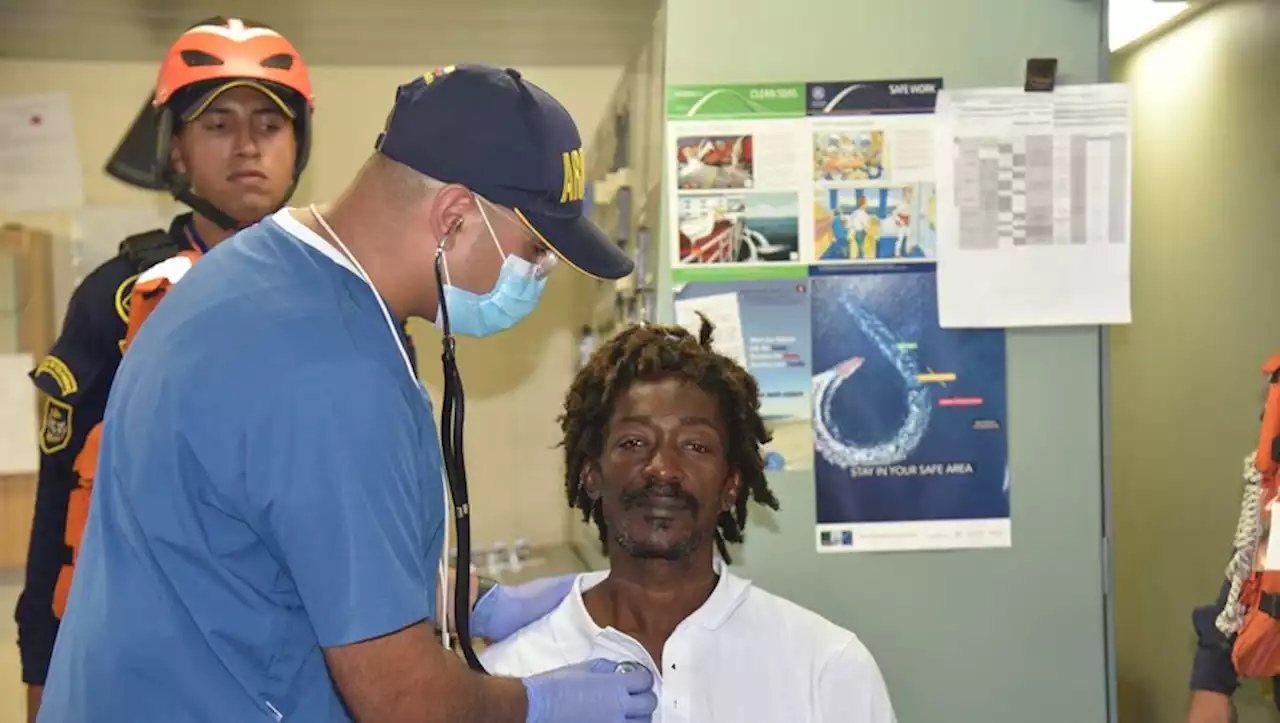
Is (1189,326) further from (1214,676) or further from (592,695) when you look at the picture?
(592,695)

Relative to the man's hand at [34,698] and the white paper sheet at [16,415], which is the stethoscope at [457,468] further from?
the white paper sheet at [16,415]

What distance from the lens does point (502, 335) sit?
10.2ft

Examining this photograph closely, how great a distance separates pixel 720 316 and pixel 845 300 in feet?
0.68

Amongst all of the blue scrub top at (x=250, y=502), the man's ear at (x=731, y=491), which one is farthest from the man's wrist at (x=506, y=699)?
the man's ear at (x=731, y=491)

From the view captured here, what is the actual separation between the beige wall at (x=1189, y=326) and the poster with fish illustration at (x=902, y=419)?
70 cm

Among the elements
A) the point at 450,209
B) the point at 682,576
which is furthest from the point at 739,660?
the point at 450,209

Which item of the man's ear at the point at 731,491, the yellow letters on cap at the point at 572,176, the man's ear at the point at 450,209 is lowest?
the man's ear at the point at 731,491

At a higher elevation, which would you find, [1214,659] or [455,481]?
[455,481]

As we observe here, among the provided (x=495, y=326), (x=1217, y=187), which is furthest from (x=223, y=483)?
(x=1217, y=187)

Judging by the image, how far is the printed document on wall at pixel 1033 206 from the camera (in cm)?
185

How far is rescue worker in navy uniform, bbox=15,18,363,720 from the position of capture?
186 centimetres

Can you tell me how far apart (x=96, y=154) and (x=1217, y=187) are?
105 inches

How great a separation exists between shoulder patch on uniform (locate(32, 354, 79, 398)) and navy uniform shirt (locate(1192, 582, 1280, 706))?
1.84 meters

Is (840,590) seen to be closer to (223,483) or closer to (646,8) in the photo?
(223,483)
